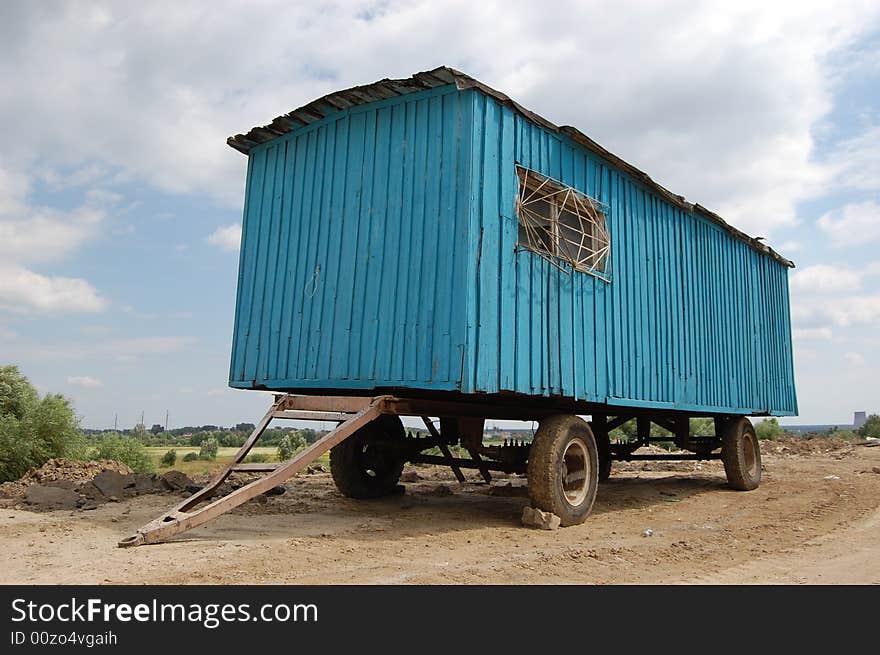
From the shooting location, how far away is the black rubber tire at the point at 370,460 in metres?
8.98

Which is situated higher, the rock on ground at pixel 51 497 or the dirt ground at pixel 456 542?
the rock on ground at pixel 51 497

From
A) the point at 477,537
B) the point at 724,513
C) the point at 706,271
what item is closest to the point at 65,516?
the point at 477,537

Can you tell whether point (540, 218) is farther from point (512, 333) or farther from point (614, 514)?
point (614, 514)

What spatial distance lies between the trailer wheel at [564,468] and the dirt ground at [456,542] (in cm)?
28

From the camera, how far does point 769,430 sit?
27.3 metres

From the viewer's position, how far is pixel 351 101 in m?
7.72

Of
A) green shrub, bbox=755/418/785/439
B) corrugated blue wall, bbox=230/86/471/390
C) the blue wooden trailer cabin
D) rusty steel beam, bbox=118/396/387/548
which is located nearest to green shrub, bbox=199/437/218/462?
green shrub, bbox=755/418/785/439

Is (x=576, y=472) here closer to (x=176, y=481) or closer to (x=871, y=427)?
(x=176, y=481)

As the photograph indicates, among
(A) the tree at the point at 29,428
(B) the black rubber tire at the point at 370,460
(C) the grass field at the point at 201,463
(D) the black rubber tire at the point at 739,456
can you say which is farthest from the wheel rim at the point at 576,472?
(A) the tree at the point at 29,428

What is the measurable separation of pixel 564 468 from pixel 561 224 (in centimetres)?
284

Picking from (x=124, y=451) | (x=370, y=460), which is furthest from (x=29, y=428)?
(x=370, y=460)

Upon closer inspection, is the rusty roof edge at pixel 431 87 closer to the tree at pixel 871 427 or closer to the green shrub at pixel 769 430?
the green shrub at pixel 769 430
